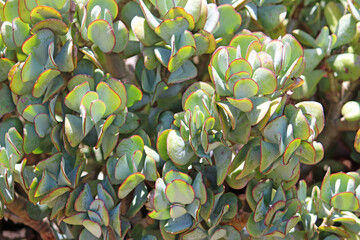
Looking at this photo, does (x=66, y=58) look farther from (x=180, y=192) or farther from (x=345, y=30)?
(x=345, y=30)

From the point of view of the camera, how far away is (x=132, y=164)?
30.4 inches

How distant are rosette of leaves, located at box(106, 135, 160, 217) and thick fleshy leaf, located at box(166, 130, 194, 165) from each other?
0.04m

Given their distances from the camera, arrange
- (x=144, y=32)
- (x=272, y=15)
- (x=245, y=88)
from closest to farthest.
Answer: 1. (x=245, y=88)
2. (x=144, y=32)
3. (x=272, y=15)

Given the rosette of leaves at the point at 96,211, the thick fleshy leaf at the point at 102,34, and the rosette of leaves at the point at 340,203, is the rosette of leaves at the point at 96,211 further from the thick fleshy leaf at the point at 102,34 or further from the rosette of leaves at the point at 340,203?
the rosette of leaves at the point at 340,203

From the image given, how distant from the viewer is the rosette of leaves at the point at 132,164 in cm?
76

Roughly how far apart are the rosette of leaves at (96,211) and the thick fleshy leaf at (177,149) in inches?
4.8

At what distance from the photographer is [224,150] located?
76 centimetres

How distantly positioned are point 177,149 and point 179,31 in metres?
0.18

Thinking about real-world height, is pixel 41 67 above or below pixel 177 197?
above

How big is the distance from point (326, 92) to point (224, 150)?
1.51 ft

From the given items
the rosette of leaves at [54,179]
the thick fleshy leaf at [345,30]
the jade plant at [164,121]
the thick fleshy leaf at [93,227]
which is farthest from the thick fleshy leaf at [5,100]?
Result: the thick fleshy leaf at [345,30]

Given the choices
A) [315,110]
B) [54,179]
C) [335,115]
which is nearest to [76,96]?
[54,179]

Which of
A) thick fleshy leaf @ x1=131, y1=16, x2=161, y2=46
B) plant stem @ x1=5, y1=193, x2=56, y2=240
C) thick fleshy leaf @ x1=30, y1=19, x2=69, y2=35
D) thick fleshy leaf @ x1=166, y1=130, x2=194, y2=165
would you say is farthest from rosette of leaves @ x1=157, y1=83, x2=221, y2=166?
plant stem @ x1=5, y1=193, x2=56, y2=240

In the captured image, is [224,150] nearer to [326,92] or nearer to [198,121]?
[198,121]
